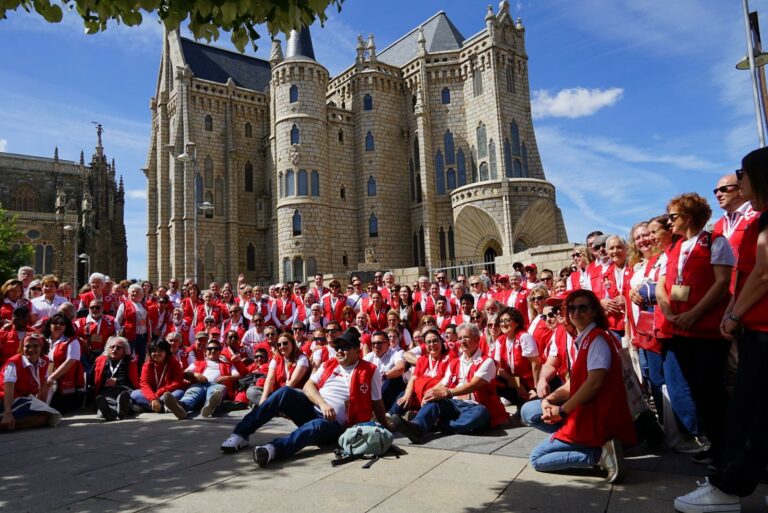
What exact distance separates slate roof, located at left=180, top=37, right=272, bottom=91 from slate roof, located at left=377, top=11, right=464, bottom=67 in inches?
402

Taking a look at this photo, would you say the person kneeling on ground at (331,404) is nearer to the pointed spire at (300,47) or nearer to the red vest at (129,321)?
the red vest at (129,321)

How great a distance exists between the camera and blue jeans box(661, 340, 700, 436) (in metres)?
4.60

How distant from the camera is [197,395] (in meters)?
8.24

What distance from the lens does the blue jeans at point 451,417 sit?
5953 millimetres

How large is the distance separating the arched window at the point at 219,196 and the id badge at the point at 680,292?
109 ft

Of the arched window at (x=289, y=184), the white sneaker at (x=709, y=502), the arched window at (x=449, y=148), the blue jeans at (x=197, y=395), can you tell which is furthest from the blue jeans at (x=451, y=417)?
the arched window at (x=449, y=148)

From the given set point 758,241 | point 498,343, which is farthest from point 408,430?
point 758,241

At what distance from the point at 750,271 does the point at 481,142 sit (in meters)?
29.2

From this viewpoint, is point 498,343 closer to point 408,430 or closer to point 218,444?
point 408,430

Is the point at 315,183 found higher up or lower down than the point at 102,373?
higher up

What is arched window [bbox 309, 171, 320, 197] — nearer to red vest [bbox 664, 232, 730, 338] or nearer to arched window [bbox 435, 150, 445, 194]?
arched window [bbox 435, 150, 445, 194]

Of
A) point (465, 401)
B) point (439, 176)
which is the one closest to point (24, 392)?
point (465, 401)

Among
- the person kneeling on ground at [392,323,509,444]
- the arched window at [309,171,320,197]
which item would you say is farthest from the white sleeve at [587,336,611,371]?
the arched window at [309,171,320,197]

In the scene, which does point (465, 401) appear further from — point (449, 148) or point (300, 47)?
point (300, 47)
